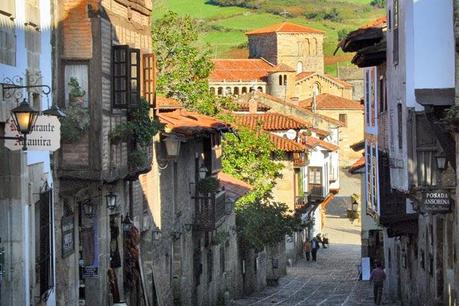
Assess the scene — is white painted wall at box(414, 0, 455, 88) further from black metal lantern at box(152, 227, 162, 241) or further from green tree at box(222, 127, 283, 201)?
green tree at box(222, 127, 283, 201)

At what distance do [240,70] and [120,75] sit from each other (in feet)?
415

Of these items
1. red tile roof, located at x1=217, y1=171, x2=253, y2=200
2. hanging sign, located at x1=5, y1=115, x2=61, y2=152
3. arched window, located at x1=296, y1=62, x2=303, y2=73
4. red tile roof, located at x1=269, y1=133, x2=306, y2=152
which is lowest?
red tile roof, located at x1=217, y1=171, x2=253, y2=200

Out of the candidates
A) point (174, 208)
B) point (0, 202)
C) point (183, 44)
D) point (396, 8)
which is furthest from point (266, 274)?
point (0, 202)

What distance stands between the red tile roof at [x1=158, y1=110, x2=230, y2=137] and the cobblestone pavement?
21.8ft

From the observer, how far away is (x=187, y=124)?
31891mm

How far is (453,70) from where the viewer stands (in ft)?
69.8

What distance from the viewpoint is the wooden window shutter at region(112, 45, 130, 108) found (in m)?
21.5

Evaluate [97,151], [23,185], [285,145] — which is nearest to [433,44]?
A: [97,151]

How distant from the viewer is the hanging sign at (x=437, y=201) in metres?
22.7

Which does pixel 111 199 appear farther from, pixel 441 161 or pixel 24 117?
pixel 24 117

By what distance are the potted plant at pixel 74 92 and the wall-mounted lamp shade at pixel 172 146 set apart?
379 inches

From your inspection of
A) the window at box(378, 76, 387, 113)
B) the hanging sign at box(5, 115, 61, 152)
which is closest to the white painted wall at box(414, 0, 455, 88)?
the hanging sign at box(5, 115, 61, 152)

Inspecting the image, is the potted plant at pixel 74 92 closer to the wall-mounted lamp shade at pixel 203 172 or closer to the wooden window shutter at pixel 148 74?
the wooden window shutter at pixel 148 74

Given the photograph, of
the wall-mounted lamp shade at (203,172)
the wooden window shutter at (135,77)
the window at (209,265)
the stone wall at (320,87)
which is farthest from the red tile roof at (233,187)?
the stone wall at (320,87)
